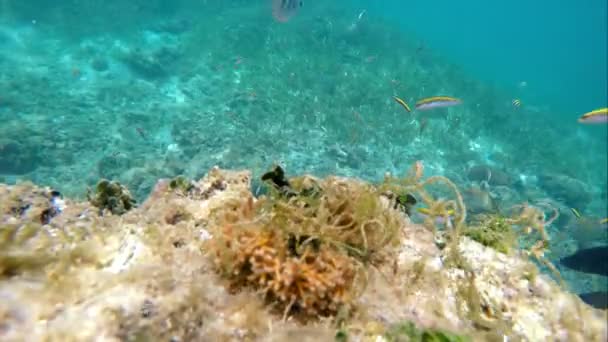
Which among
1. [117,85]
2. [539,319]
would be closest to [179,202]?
[539,319]

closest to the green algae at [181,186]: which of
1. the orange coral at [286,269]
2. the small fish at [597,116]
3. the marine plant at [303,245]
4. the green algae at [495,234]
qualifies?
the marine plant at [303,245]

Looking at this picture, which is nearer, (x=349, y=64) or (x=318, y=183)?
(x=318, y=183)

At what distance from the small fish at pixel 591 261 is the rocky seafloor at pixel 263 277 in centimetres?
208

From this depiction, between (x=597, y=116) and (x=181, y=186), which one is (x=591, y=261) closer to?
(x=181, y=186)

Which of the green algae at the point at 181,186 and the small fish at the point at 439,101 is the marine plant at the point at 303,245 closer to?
the green algae at the point at 181,186

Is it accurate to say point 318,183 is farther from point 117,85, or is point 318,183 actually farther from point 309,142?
point 117,85

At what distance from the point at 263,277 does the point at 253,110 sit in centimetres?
1365

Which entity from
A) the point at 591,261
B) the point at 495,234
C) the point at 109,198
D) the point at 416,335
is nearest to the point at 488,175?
the point at 591,261

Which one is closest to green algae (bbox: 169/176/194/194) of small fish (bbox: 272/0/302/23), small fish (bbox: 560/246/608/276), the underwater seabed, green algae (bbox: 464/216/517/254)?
the underwater seabed

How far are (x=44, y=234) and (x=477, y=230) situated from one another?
9.04ft

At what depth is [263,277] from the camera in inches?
69.6

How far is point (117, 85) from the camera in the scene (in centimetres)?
1673

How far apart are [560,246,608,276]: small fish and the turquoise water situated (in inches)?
231

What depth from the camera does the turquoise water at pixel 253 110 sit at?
38.9 ft
